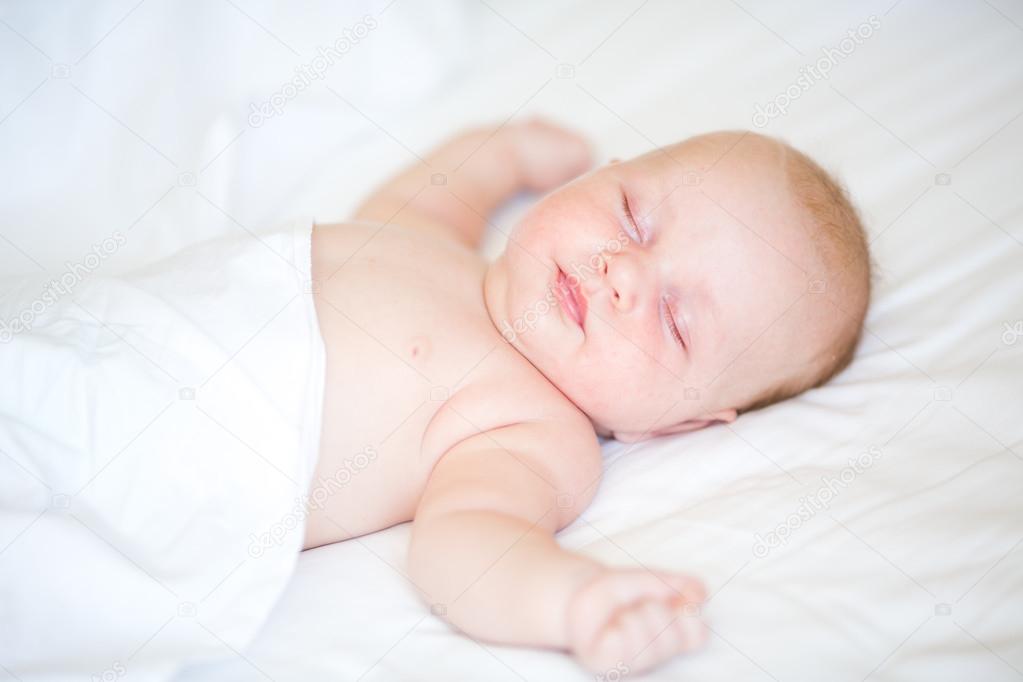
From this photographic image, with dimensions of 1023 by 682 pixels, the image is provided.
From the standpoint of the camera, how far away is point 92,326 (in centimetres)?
140

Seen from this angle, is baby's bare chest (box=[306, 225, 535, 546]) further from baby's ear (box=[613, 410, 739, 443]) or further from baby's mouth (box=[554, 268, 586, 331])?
baby's ear (box=[613, 410, 739, 443])

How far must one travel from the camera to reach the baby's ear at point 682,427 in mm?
1595

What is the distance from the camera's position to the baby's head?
148 cm

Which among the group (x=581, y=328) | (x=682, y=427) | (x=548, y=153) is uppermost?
(x=548, y=153)

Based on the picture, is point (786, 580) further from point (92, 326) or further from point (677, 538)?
point (92, 326)

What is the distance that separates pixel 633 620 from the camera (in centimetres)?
104

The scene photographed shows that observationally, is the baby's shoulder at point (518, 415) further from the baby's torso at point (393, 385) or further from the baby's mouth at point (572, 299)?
the baby's mouth at point (572, 299)

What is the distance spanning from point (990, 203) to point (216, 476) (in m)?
1.58

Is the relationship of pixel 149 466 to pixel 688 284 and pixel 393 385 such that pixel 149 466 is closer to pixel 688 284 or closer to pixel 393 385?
pixel 393 385

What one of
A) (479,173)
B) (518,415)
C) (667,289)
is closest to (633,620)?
(518,415)

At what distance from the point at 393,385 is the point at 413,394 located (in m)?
0.04

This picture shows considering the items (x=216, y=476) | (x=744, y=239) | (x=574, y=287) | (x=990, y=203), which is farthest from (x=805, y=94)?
(x=216, y=476)

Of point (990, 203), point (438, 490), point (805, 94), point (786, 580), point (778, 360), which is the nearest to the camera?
point (786, 580)

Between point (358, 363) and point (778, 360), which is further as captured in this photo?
point (778, 360)
